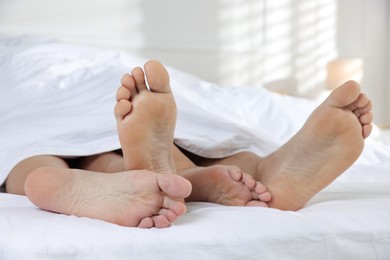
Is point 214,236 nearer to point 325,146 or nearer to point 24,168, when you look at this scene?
point 325,146

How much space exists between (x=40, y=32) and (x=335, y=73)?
4.80 ft

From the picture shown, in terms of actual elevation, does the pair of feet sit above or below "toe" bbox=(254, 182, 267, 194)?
above

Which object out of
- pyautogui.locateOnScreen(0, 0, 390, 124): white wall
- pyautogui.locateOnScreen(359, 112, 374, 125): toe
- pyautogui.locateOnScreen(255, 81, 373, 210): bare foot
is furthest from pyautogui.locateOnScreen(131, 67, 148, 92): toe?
pyautogui.locateOnScreen(0, 0, 390, 124): white wall

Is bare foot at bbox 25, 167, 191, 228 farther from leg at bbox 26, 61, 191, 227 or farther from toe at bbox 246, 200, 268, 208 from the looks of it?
toe at bbox 246, 200, 268, 208

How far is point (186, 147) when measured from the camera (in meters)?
1.27

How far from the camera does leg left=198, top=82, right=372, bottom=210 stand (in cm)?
102

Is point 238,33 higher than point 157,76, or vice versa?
point 157,76

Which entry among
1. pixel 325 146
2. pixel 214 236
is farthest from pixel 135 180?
pixel 325 146

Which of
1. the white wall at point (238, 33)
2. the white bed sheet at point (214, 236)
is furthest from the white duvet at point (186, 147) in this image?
the white wall at point (238, 33)

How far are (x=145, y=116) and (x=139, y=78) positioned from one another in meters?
0.06

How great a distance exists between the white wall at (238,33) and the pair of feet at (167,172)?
5.44ft

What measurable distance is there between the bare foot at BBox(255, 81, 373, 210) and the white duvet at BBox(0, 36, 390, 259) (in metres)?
0.05

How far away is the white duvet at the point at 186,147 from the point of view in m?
0.77

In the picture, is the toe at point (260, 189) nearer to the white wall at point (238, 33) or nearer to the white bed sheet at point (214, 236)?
the white bed sheet at point (214, 236)
